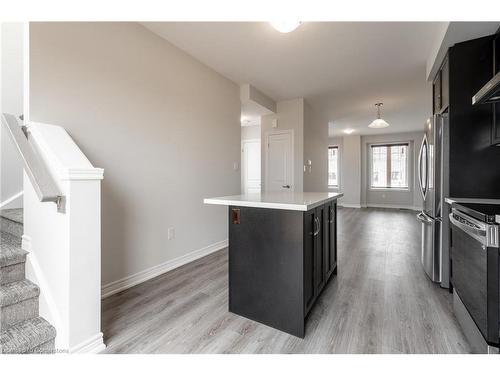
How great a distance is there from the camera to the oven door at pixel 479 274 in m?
1.25

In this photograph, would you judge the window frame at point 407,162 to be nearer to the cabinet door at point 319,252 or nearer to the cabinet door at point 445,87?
the cabinet door at point 445,87

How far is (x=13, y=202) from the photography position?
2.51 metres

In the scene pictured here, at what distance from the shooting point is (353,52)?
295cm

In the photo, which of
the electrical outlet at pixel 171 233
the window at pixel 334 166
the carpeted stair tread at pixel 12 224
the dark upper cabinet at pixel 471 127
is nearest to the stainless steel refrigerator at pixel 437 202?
the dark upper cabinet at pixel 471 127

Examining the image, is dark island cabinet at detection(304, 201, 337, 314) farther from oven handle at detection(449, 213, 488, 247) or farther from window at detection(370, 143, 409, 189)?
window at detection(370, 143, 409, 189)

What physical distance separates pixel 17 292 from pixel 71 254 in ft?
1.66

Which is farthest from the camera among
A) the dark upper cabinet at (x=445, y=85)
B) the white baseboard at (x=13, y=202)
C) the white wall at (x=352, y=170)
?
the white wall at (x=352, y=170)

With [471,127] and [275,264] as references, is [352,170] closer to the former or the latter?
[471,127]

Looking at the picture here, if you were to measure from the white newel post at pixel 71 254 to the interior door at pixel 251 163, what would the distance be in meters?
5.53

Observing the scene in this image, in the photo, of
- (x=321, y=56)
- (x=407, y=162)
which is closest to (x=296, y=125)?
(x=321, y=56)

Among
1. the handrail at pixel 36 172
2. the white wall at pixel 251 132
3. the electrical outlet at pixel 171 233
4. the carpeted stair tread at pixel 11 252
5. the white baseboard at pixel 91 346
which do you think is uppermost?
the white wall at pixel 251 132

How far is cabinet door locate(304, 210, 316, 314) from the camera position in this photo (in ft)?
5.36

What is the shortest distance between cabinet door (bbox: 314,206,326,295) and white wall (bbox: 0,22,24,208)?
2.86 metres
